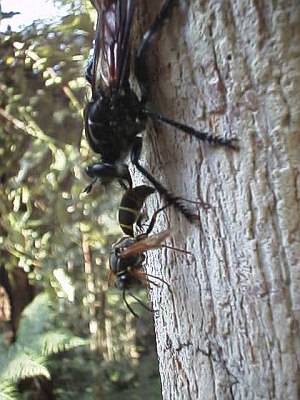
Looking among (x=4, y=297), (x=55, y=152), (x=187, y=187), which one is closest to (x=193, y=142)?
(x=187, y=187)

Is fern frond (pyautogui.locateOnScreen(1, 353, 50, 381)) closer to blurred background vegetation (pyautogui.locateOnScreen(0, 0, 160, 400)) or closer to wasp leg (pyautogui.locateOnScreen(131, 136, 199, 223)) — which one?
blurred background vegetation (pyautogui.locateOnScreen(0, 0, 160, 400))

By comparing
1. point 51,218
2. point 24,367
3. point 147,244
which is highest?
point 51,218

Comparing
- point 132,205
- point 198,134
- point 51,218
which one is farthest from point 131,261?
point 51,218

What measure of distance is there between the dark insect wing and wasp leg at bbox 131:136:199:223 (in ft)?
0.18

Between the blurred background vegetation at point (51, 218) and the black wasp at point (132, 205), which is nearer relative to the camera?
the black wasp at point (132, 205)

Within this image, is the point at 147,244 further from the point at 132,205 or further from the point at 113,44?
the point at 113,44

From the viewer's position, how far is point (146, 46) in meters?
0.59

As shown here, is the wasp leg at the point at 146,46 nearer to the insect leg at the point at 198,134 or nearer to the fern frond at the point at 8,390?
the insect leg at the point at 198,134

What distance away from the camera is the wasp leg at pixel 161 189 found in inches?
22.8

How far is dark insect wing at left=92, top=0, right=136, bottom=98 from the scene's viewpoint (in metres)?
0.61

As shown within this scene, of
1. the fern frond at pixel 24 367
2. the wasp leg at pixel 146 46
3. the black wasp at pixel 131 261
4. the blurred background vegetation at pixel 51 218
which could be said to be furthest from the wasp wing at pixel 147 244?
the fern frond at pixel 24 367

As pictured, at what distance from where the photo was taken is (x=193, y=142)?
1.85 feet

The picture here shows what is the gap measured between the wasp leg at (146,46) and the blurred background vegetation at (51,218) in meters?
0.95

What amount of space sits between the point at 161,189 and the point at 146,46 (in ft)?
0.41
